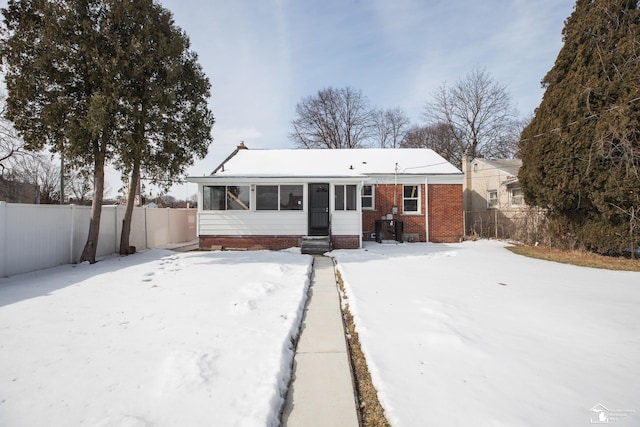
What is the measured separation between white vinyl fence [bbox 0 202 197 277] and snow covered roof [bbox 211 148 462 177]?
422cm

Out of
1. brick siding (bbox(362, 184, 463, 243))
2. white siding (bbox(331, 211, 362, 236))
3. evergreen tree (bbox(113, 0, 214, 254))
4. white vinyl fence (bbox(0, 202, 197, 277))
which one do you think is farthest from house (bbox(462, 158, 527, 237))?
white vinyl fence (bbox(0, 202, 197, 277))

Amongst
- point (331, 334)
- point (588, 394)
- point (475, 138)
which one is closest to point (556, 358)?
point (588, 394)

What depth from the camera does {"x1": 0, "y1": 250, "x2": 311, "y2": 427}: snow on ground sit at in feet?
7.54

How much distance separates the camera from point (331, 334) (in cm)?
383

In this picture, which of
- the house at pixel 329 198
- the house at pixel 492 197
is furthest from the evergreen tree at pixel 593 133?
the house at pixel 329 198

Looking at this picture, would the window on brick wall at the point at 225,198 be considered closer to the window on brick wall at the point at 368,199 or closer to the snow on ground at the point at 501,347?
the window on brick wall at the point at 368,199

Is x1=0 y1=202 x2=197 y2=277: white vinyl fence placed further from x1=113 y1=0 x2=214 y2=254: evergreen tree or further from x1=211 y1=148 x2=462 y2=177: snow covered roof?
x1=211 y1=148 x2=462 y2=177: snow covered roof

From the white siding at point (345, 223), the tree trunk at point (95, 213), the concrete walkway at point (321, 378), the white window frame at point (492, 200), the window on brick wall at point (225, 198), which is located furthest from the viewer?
the white window frame at point (492, 200)

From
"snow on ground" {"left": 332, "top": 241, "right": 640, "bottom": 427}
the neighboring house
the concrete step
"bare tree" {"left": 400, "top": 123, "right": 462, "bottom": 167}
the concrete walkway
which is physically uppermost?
"bare tree" {"left": 400, "top": 123, "right": 462, "bottom": 167}

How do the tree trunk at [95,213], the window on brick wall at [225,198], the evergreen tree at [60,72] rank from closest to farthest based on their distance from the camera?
the evergreen tree at [60,72] < the tree trunk at [95,213] < the window on brick wall at [225,198]

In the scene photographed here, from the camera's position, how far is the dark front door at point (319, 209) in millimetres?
11922

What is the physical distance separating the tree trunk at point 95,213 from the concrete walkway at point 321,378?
7.58 metres

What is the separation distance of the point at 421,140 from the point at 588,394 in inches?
1308

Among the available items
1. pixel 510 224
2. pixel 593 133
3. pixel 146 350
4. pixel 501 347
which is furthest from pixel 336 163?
pixel 146 350
